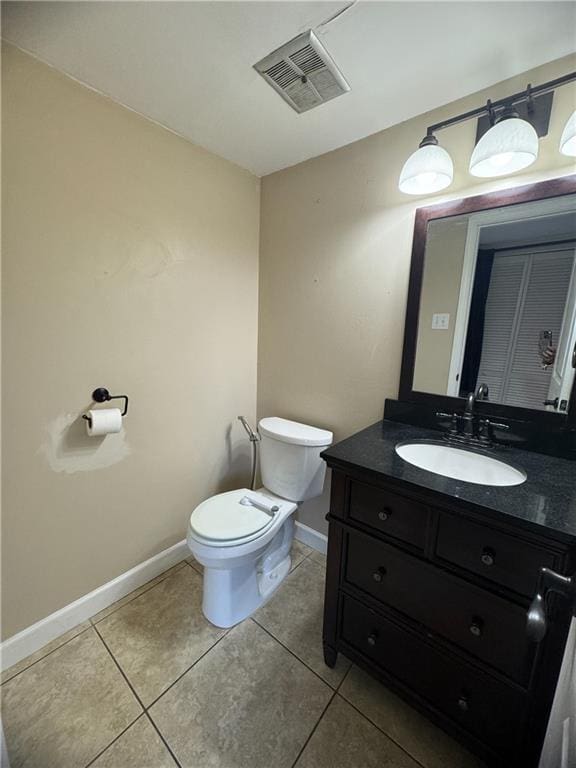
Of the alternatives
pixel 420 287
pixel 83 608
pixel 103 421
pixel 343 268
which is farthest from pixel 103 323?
pixel 420 287

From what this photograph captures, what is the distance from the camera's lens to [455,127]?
1227 mm

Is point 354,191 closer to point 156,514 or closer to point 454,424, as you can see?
point 454,424

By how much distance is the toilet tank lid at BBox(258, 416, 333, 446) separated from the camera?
157 centimetres

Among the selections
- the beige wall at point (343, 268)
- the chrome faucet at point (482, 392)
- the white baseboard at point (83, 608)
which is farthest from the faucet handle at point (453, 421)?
the white baseboard at point (83, 608)

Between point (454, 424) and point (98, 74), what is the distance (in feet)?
6.19

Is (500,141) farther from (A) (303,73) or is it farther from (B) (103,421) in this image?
(B) (103,421)

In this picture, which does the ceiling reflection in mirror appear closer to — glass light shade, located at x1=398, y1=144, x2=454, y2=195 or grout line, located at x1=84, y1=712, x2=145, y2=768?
glass light shade, located at x1=398, y1=144, x2=454, y2=195

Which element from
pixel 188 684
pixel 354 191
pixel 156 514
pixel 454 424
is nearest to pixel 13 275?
pixel 156 514

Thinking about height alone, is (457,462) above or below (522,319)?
below

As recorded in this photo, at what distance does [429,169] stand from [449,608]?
145 centimetres

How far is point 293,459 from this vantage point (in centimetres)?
161

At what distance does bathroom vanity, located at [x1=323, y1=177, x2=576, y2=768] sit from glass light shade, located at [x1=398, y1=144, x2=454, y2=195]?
118 mm

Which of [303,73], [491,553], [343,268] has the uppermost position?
[303,73]

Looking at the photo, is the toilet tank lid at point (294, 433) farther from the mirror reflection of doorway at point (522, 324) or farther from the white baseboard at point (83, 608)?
the white baseboard at point (83, 608)
